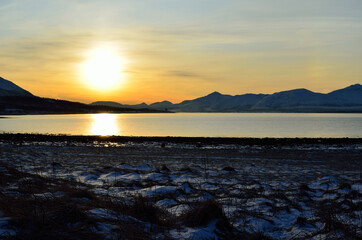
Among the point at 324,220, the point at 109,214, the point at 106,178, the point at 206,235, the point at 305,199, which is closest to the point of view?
the point at 206,235

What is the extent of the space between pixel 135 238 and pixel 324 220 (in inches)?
194

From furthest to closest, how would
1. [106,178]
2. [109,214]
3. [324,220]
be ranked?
[106,178], [324,220], [109,214]

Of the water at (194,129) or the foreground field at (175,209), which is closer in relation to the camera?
the foreground field at (175,209)

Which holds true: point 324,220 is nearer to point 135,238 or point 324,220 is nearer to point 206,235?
point 206,235

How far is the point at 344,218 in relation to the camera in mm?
7883

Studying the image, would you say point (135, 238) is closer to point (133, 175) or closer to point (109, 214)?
point (109, 214)

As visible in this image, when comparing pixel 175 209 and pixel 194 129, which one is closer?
pixel 175 209

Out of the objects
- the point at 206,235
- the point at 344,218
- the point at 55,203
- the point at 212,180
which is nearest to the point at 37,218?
the point at 55,203

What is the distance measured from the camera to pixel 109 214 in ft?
22.1

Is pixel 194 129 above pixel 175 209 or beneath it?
above

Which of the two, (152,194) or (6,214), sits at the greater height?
(6,214)

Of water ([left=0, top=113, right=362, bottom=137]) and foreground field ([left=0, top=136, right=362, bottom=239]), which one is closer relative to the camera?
foreground field ([left=0, top=136, right=362, bottom=239])

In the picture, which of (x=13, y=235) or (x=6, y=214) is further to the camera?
(x=6, y=214)

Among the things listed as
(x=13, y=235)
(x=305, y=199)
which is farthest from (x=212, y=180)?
(x=13, y=235)
